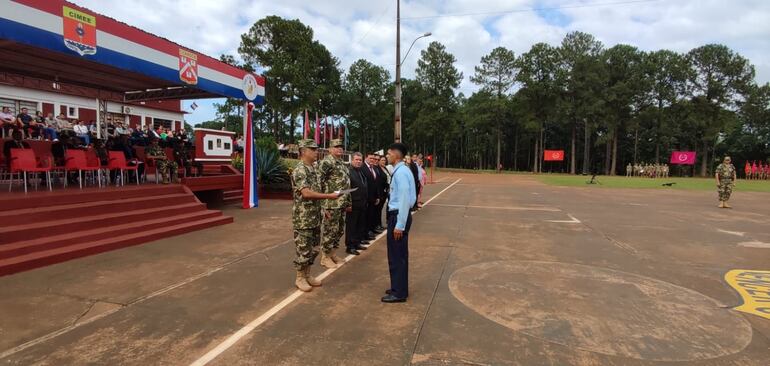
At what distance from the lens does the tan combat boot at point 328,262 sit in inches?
223

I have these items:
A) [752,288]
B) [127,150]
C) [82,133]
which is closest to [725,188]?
[752,288]

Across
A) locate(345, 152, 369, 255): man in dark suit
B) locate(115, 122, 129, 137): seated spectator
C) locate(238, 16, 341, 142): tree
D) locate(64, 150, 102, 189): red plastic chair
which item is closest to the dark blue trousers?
locate(345, 152, 369, 255): man in dark suit

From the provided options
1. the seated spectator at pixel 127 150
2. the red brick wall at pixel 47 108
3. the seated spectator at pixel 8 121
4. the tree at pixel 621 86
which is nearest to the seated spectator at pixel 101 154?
the seated spectator at pixel 127 150

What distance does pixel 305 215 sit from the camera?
15.0 feet

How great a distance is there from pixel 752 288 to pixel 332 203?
5.68 m

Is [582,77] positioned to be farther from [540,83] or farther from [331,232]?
[331,232]

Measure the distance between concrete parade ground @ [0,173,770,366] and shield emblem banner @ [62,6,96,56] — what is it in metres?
4.00

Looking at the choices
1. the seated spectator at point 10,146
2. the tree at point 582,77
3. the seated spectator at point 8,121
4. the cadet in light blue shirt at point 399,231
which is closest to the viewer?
the cadet in light blue shirt at point 399,231

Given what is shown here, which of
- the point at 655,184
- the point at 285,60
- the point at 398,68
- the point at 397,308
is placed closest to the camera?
the point at 397,308

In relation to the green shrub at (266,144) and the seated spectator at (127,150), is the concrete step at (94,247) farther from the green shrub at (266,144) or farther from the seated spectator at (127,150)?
the green shrub at (266,144)

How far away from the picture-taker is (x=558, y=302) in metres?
4.31

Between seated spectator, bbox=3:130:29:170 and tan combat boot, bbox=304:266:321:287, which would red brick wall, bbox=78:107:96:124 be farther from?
tan combat boot, bbox=304:266:321:287

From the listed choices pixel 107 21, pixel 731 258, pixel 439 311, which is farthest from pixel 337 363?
pixel 107 21

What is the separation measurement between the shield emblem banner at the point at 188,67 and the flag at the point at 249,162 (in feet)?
6.06
